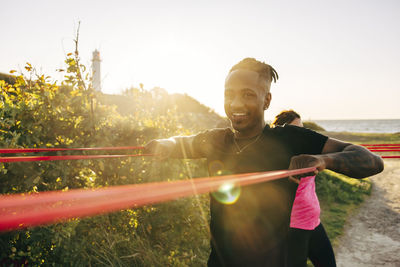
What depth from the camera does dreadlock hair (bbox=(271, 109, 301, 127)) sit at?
3.87 metres

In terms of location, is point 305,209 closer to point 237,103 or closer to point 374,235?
point 237,103

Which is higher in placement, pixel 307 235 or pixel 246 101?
pixel 246 101

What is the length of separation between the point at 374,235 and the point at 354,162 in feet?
18.6

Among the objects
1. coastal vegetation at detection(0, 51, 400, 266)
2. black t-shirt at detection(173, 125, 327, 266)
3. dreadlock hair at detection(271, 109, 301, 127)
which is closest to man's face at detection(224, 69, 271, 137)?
black t-shirt at detection(173, 125, 327, 266)

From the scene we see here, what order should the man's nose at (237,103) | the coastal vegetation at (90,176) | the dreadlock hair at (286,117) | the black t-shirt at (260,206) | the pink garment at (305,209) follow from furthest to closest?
the dreadlock hair at (286,117) < the pink garment at (305,209) < the coastal vegetation at (90,176) < the man's nose at (237,103) < the black t-shirt at (260,206)

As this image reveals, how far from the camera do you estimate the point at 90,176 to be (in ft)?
11.2

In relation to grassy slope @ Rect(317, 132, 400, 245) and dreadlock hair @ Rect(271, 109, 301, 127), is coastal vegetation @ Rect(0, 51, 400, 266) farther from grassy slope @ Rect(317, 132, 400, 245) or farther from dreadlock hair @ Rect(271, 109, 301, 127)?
grassy slope @ Rect(317, 132, 400, 245)

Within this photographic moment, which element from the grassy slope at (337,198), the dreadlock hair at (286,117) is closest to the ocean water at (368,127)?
the grassy slope at (337,198)

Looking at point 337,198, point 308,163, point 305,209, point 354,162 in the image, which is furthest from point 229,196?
point 337,198

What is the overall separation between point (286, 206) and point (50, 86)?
3044mm

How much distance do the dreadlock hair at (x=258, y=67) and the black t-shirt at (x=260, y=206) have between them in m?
0.47

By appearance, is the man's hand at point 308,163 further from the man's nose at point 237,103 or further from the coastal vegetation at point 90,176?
the coastal vegetation at point 90,176

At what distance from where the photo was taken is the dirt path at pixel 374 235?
4.86m

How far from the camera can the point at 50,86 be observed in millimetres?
3162
